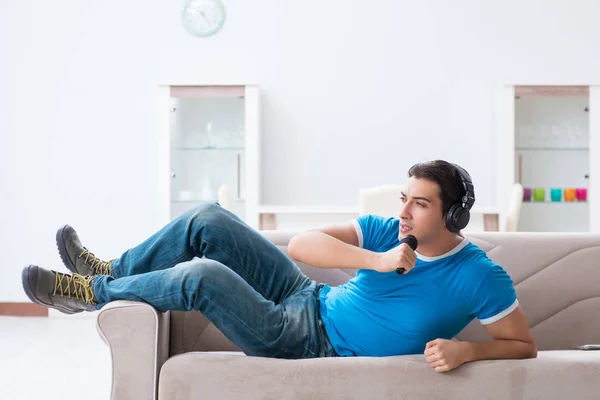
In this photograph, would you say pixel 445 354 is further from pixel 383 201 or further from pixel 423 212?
pixel 383 201

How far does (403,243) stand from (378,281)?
242 millimetres

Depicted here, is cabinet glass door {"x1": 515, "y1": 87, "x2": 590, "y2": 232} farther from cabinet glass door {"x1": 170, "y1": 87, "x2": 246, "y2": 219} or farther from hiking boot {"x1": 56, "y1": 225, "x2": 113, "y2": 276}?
hiking boot {"x1": 56, "y1": 225, "x2": 113, "y2": 276}

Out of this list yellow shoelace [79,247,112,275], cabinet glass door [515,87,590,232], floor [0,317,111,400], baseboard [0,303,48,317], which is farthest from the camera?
baseboard [0,303,48,317]

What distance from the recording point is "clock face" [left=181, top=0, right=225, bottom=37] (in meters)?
5.43

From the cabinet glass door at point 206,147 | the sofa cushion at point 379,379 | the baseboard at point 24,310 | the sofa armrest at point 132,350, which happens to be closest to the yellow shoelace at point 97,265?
the sofa armrest at point 132,350

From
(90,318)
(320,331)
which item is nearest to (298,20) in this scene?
(90,318)

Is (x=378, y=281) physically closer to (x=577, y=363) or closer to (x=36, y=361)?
(x=577, y=363)

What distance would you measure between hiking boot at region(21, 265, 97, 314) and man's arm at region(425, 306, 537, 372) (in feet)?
3.03

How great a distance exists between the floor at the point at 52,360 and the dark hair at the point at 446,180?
189 cm

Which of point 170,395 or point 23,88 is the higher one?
point 23,88

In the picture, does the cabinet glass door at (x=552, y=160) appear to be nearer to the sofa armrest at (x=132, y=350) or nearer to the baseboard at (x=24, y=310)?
the baseboard at (x=24, y=310)

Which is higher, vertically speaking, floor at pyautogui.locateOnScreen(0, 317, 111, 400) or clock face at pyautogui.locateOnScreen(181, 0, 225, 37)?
clock face at pyautogui.locateOnScreen(181, 0, 225, 37)

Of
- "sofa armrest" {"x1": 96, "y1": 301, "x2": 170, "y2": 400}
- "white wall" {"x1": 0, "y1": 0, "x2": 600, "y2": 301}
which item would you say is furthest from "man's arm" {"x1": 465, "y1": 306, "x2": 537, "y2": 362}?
"white wall" {"x1": 0, "y1": 0, "x2": 600, "y2": 301}

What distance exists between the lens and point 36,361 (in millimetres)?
3854
